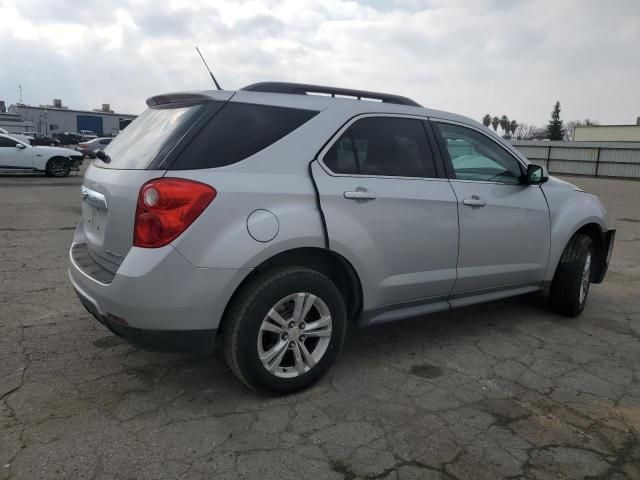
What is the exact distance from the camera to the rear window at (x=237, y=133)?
9.05 ft

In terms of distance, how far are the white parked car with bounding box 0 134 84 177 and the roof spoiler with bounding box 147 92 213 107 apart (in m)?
15.9

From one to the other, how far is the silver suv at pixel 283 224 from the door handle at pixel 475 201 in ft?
0.03

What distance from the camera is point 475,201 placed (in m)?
3.75

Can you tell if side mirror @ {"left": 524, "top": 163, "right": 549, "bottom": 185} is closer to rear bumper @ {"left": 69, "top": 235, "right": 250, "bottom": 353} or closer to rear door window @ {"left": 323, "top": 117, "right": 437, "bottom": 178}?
rear door window @ {"left": 323, "top": 117, "right": 437, "bottom": 178}

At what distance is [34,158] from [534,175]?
17130 millimetres

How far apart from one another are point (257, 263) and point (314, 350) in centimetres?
71

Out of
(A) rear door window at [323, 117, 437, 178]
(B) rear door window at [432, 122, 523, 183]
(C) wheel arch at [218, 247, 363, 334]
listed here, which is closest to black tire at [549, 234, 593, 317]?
(B) rear door window at [432, 122, 523, 183]

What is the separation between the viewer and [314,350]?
3.13 meters

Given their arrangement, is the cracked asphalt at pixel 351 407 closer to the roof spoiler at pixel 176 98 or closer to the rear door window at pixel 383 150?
the rear door window at pixel 383 150

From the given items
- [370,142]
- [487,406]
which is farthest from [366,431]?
[370,142]

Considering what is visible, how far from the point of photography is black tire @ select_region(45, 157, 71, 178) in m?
17.6

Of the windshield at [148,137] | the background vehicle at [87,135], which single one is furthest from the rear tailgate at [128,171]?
the background vehicle at [87,135]

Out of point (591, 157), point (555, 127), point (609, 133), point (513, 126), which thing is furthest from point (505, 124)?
point (591, 157)

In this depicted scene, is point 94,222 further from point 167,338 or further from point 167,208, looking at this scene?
point 167,338
